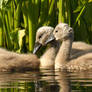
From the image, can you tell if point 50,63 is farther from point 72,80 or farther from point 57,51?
point 72,80

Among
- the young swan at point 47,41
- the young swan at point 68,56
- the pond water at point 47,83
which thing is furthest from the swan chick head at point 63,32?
the pond water at point 47,83

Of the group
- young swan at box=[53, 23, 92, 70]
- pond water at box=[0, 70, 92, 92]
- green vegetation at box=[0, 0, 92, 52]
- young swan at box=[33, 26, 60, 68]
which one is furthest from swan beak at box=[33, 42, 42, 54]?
pond water at box=[0, 70, 92, 92]

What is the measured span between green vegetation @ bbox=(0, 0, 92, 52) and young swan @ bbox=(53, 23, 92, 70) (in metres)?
0.56

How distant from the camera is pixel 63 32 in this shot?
6.97 meters

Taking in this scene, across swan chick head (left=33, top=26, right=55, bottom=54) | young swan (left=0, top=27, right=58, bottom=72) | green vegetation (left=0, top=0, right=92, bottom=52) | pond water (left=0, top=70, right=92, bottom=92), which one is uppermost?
green vegetation (left=0, top=0, right=92, bottom=52)

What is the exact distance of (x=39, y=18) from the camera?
7832mm

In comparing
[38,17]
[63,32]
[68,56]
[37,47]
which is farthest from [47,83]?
[38,17]

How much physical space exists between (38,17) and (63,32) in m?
1.04

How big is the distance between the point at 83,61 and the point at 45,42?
1064 millimetres

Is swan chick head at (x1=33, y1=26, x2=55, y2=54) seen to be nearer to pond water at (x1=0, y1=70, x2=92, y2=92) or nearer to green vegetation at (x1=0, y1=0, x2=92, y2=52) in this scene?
green vegetation at (x1=0, y1=0, x2=92, y2=52)

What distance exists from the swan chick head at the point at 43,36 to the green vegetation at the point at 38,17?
1.26 feet

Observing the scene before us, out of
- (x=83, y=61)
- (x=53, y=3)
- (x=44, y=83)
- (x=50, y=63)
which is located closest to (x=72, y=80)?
(x=44, y=83)

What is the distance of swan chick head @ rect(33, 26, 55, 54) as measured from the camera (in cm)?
727

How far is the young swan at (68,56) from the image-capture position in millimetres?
6449
